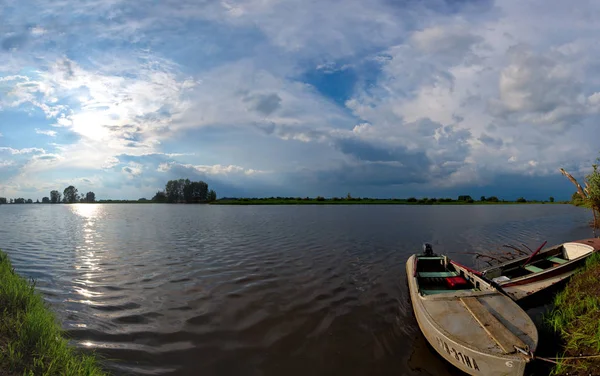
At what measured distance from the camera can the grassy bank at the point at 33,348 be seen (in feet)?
19.7

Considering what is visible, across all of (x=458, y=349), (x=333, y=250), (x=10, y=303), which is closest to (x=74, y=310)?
(x=10, y=303)

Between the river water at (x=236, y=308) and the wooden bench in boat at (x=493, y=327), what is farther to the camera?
the river water at (x=236, y=308)

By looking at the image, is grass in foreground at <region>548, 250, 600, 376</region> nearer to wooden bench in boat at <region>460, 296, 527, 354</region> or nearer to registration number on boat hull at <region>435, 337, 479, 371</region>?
wooden bench in boat at <region>460, 296, 527, 354</region>

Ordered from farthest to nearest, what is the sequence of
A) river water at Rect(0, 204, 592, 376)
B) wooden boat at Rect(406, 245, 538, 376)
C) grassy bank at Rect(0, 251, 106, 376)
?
river water at Rect(0, 204, 592, 376)
wooden boat at Rect(406, 245, 538, 376)
grassy bank at Rect(0, 251, 106, 376)

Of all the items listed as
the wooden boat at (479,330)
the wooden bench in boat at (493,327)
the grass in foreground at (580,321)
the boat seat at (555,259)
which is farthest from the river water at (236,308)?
the boat seat at (555,259)

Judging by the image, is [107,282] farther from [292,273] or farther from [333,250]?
[333,250]

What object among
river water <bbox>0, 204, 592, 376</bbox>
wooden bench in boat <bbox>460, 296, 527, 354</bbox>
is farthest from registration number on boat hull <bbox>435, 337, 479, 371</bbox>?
wooden bench in boat <bbox>460, 296, 527, 354</bbox>

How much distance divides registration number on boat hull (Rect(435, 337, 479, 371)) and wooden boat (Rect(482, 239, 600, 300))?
5.96 m

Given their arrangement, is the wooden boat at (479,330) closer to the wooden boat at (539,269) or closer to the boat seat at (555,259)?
the wooden boat at (539,269)

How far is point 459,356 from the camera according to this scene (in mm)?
6992

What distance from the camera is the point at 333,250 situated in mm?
22109

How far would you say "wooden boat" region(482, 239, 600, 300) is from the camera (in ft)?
38.9

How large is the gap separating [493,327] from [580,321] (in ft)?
11.0

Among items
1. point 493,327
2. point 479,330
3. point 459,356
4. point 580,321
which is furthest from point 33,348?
point 580,321
